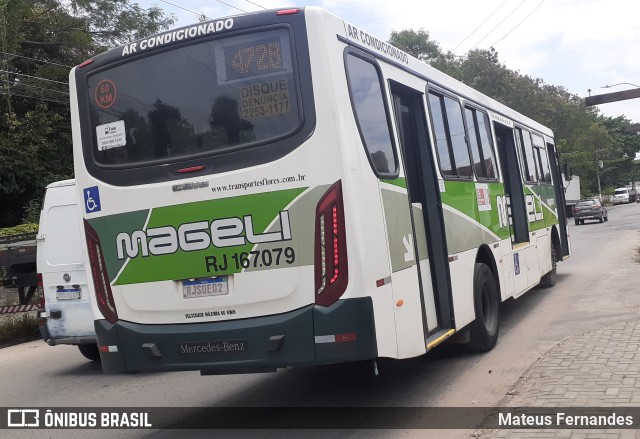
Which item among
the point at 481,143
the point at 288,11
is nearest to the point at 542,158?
the point at 481,143

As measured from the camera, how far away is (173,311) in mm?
5648

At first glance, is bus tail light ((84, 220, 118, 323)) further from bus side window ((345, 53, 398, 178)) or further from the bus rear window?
bus side window ((345, 53, 398, 178))

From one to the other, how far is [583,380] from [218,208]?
11.9ft

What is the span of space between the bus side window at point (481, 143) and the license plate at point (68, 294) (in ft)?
17.7

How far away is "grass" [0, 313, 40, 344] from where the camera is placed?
40.9 ft

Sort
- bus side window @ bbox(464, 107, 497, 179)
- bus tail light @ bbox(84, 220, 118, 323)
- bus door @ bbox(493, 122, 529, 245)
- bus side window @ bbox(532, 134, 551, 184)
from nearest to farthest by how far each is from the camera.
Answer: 1. bus tail light @ bbox(84, 220, 118, 323)
2. bus side window @ bbox(464, 107, 497, 179)
3. bus door @ bbox(493, 122, 529, 245)
4. bus side window @ bbox(532, 134, 551, 184)

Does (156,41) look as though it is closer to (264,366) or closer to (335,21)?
(335,21)

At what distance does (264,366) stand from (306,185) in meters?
1.42

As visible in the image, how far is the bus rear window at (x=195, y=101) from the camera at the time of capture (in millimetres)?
5449

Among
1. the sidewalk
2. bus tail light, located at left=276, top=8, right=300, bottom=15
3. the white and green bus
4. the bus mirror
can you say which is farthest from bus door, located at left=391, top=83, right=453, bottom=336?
the bus mirror

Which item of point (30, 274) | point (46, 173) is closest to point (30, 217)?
point (46, 173)

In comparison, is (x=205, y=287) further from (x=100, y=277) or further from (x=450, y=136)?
(x=450, y=136)

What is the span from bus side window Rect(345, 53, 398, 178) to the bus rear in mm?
474

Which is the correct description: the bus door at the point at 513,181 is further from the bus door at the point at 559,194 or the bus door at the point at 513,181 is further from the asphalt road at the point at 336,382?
the bus door at the point at 559,194
